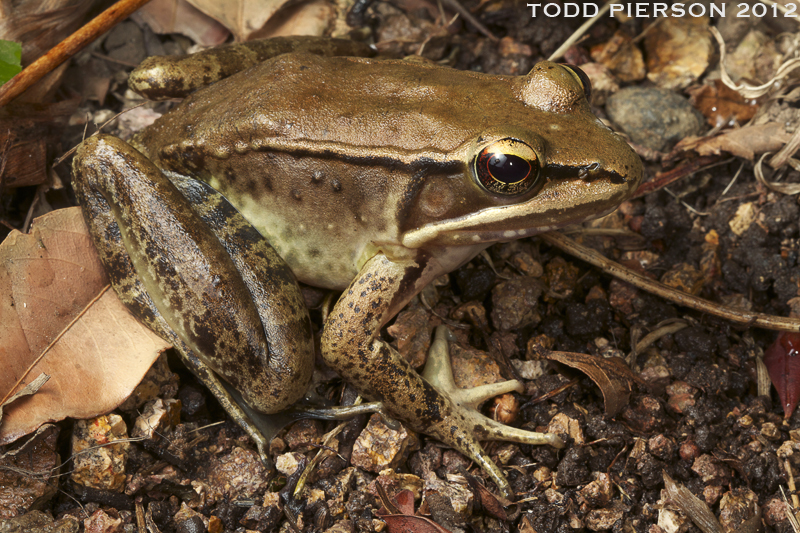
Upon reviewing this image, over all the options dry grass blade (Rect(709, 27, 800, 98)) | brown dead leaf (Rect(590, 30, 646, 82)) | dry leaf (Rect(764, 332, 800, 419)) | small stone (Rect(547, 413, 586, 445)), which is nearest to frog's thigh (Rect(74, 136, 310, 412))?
small stone (Rect(547, 413, 586, 445))

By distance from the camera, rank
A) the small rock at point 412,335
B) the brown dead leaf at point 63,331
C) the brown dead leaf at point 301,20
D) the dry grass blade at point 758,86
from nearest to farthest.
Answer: the brown dead leaf at point 63,331 → the small rock at point 412,335 → the dry grass blade at point 758,86 → the brown dead leaf at point 301,20

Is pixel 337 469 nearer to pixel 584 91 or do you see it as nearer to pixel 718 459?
pixel 718 459

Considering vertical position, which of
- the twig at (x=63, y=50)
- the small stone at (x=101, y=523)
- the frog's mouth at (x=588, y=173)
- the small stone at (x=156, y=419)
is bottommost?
the small stone at (x=101, y=523)

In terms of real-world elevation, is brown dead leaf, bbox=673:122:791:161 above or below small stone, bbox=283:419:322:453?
above

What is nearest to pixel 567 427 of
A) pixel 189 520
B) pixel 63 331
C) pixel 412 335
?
pixel 412 335

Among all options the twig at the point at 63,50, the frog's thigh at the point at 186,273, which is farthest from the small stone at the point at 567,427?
the twig at the point at 63,50

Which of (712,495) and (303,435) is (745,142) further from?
(303,435)

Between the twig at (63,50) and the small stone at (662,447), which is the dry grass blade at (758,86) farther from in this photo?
the twig at (63,50)

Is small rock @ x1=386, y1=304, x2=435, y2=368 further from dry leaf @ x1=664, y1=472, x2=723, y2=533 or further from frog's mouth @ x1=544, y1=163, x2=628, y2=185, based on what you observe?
dry leaf @ x1=664, y1=472, x2=723, y2=533
